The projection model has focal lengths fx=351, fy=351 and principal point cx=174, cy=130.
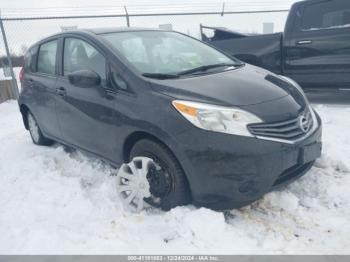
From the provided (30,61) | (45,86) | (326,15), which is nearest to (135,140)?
(45,86)

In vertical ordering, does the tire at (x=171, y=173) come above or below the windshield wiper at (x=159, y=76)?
below

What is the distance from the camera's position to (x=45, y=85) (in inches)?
173

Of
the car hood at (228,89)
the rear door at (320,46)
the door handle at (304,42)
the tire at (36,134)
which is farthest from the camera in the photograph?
the door handle at (304,42)

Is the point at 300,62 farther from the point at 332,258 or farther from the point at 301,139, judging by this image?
the point at 332,258

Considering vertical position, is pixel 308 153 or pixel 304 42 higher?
pixel 304 42

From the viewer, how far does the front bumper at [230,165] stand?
2.61m

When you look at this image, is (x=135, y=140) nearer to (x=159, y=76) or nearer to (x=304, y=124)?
(x=159, y=76)

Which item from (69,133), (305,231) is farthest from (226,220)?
(69,133)

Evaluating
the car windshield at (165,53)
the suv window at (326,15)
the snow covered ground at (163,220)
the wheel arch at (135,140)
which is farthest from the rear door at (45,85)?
the suv window at (326,15)

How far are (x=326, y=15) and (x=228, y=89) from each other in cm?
417

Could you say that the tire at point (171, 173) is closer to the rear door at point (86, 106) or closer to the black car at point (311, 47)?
the rear door at point (86, 106)

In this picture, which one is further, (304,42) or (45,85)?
(304,42)

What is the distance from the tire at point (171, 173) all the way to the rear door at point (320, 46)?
4312mm

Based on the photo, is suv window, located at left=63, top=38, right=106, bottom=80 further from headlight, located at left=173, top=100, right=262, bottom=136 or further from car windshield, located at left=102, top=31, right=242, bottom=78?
headlight, located at left=173, top=100, right=262, bottom=136
